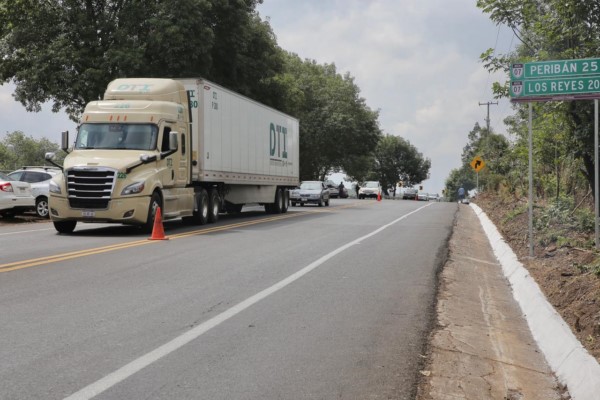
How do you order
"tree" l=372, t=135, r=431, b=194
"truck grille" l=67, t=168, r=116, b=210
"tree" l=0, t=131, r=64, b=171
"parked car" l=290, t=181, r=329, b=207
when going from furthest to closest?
"tree" l=0, t=131, r=64, b=171
"tree" l=372, t=135, r=431, b=194
"parked car" l=290, t=181, r=329, b=207
"truck grille" l=67, t=168, r=116, b=210

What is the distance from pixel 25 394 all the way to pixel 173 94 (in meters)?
14.7

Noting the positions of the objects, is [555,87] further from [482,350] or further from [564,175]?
[564,175]

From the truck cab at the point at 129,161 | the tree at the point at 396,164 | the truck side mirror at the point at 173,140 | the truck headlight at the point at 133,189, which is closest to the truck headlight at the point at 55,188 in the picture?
the truck cab at the point at 129,161

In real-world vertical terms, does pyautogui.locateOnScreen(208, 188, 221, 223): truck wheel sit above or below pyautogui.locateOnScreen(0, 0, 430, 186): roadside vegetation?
below

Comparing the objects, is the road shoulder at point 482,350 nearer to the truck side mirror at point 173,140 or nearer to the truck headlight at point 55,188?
the truck side mirror at point 173,140

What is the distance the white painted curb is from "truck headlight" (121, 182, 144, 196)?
9253 mm

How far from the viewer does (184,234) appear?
1630cm

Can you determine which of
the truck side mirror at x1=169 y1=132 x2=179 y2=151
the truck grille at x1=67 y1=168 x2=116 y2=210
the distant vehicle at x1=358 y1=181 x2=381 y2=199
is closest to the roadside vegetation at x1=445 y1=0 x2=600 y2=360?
the truck side mirror at x1=169 y1=132 x2=179 y2=151

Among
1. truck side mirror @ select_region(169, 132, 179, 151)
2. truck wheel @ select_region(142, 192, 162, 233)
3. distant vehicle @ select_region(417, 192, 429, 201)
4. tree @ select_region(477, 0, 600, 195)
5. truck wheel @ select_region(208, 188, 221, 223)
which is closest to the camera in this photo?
tree @ select_region(477, 0, 600, 195)

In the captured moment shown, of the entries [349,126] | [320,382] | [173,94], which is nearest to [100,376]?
[320,382]

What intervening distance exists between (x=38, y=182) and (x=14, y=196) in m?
1.93

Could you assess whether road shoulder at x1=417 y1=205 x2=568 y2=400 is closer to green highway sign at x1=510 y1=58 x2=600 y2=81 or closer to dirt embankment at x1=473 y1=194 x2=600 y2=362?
dirt embankment at x1=473 y1=194 x2=600 y2=362

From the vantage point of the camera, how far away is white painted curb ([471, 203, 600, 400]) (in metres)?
4.81

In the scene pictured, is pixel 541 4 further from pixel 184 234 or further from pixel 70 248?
pixel 70 248
